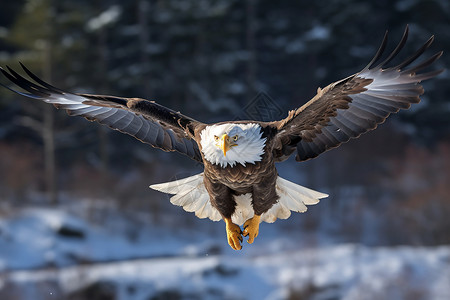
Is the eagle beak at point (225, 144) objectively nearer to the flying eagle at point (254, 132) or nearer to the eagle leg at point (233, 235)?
the flying eagle at point (254, 132)

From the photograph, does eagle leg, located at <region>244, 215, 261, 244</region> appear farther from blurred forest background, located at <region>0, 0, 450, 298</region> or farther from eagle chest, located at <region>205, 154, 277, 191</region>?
blurred forest background, located at <region>0, 0, 450, 298</region>

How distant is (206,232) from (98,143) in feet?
18.2

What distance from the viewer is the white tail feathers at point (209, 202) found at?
183 inches

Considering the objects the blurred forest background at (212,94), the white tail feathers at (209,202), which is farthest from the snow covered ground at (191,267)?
the white tail feathers at (209,202)

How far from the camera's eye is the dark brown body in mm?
3816

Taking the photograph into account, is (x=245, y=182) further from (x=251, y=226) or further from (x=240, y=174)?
(x=251, y=226)

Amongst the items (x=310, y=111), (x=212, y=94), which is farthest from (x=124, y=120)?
(x=212, y=94)

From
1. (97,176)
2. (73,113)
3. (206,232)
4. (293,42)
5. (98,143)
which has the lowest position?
(73,113)

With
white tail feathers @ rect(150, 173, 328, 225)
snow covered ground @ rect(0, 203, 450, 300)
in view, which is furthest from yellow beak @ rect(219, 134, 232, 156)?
snow covered ground @ rect(0, 203, 450, 300)

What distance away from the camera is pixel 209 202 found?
4711 mm

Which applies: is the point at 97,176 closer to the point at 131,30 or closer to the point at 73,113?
the point at 131,30

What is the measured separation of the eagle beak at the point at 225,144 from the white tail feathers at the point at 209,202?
1032 mm

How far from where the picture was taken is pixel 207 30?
65.5 feet

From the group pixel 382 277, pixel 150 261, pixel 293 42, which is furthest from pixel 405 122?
pixel 150 261
